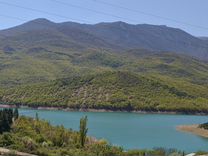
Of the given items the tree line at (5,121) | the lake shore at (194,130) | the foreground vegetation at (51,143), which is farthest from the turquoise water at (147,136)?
the tree line at (5,121)

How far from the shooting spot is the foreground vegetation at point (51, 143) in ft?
117

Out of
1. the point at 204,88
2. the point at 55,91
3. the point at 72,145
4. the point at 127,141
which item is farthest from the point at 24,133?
the point at 204,88

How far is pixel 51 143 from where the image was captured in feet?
135

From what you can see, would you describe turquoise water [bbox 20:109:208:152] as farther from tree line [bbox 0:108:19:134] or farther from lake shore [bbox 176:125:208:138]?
tree line [bbox 0:108:19:134]

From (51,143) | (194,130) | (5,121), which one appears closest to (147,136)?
(194,130)

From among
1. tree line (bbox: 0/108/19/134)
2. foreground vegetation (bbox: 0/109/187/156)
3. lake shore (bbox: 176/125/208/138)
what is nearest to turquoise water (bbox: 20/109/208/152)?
lake shore (bbox: 176/125/208/138)

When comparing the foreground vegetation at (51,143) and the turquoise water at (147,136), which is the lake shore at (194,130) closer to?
the turquoise water at (147,136)

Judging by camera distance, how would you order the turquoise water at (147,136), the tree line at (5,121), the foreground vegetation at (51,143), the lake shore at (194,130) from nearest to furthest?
the foreground vegetation at (51,143), the tree line at (5,121), the turquoise water at (147,136), the lake shore at (194,130)

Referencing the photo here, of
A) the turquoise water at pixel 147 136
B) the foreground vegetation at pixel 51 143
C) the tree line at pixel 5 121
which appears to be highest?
the tree line at pixel 5 121

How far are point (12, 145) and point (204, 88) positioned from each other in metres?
129

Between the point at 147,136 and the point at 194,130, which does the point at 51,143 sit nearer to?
the point at 147,136

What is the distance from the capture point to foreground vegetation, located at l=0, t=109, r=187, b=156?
35.7m

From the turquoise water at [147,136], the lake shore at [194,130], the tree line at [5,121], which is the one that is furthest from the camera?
the lake shore at [194,130]

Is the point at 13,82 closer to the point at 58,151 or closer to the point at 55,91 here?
the point at 55,91
